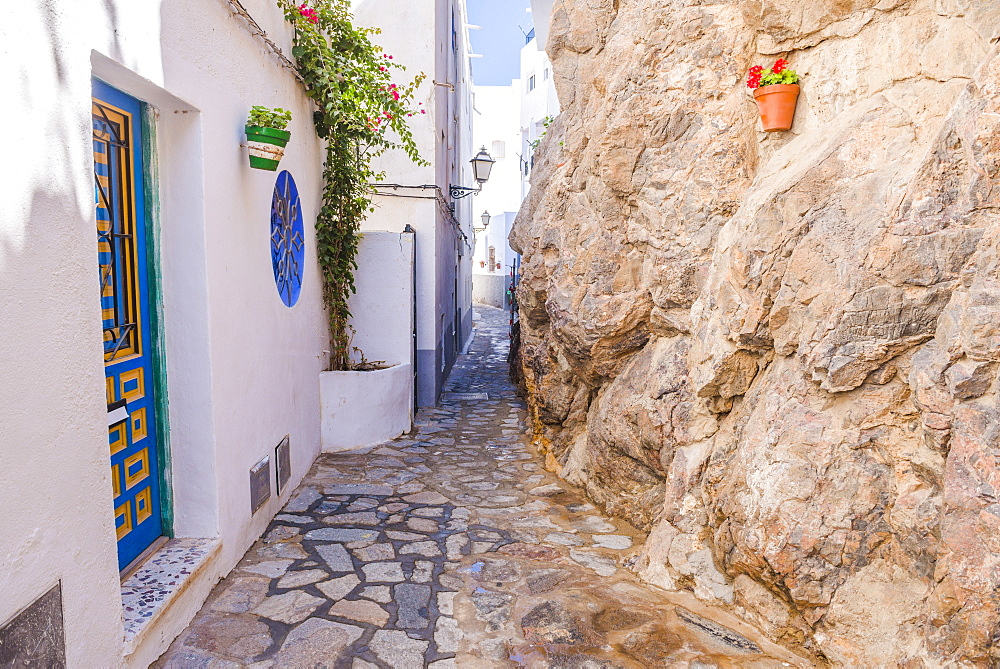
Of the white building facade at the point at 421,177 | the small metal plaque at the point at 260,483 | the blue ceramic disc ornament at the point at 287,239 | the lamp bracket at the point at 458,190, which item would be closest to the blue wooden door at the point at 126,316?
the small metal plaque at the point at 260,483

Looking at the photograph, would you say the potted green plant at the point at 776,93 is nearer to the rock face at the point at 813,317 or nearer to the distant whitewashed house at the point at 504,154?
the rock face at the point at 813,317

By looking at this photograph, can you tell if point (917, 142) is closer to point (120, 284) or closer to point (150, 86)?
point (150, 86)

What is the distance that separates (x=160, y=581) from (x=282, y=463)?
6.47 feet

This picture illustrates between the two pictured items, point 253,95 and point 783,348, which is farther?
point 253,95

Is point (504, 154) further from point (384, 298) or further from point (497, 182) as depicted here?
point (384, 298)

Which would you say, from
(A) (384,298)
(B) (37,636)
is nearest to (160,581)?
(B) (37,636)

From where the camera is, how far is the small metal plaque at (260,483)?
456 cm

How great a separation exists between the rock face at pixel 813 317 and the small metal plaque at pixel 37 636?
3124mm

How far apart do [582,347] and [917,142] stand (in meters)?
3.17

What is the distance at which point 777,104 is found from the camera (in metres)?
4.14

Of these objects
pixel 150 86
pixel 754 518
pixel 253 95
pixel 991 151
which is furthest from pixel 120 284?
pixel 991 151

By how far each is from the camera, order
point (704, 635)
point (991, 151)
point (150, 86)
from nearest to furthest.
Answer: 1. point (991, 151)
2. point (150, 86)
3. point (704, 635)

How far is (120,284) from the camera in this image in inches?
132

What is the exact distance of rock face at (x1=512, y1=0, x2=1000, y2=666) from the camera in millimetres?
2756
